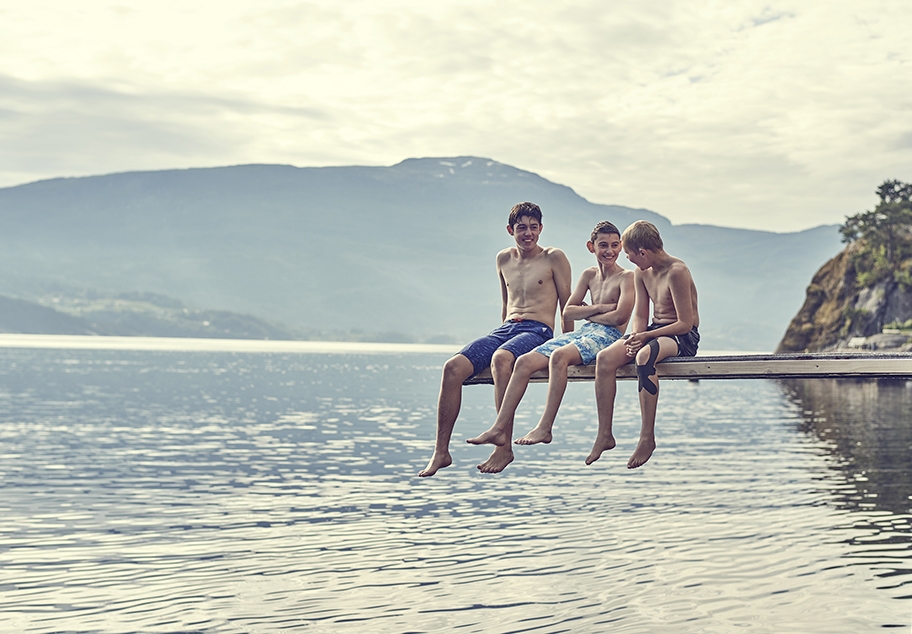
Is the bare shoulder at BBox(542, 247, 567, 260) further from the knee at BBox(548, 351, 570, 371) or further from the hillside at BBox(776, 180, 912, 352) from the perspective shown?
the hillside at BBox(776, 180, 912, 352)

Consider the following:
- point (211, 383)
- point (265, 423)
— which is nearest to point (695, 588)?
point (265, 423)

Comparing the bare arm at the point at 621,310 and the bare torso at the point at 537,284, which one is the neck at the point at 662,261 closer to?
the bare arm at the point at 621,310

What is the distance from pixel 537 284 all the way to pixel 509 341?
99cm

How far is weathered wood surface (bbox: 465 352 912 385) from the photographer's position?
10734 mm

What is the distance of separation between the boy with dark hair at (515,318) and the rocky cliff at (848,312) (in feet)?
347

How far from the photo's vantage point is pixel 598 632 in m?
25.0

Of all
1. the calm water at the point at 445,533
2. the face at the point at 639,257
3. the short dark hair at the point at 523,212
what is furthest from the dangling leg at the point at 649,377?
the calm water at the point at 445,533

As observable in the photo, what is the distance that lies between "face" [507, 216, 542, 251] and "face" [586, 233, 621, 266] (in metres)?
0.69

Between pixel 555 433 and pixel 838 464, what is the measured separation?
92.8ft

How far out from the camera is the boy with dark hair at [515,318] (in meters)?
11.2

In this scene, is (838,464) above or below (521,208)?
below

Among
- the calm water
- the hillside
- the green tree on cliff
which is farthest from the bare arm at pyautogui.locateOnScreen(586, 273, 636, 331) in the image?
the green tree on cliff

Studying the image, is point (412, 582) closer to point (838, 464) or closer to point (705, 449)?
point (838, 464)

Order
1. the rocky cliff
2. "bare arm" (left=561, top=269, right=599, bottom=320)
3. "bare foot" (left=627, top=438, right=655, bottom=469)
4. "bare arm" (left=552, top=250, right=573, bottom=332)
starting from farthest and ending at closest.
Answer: the rocky cliff, "bare arm" (left=561, top=269, right=599, bottom=320), "bare arm" (left=552, top=250, right=573, bottom=332), "bare foot" (left=627, top=438, right=655, bottom=469)
